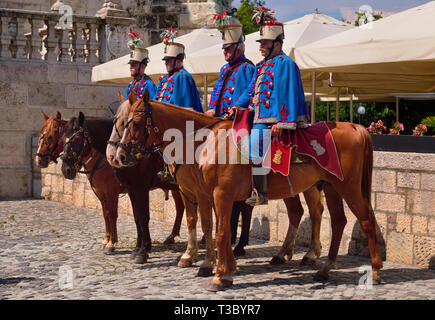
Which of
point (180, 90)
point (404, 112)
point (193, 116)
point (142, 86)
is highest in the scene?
point (404, 112)

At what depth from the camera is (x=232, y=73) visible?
7188 millimetres

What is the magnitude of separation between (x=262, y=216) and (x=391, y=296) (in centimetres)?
346

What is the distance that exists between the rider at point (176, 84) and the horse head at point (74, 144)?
104cm

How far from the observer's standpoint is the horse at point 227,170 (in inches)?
245

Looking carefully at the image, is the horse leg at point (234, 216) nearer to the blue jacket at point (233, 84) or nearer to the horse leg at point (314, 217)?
the horse leg at point (314, 217)

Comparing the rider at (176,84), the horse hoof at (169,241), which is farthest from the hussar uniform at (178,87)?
the horse hoof at (169,241)

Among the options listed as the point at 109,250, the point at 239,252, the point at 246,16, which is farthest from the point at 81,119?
the point at 246,16

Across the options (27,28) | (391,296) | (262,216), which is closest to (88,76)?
(27,28)

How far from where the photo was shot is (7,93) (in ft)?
44.8

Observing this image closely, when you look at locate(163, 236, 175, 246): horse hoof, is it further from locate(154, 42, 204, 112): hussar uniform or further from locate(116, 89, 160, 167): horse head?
locate(116, 89, 160, 167): horse head

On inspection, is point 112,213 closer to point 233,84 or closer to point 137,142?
point 137,142

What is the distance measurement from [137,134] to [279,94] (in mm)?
1479

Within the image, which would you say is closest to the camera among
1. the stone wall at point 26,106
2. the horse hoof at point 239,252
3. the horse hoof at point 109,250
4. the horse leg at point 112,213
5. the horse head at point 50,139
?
the horse hoof at point 239,252
